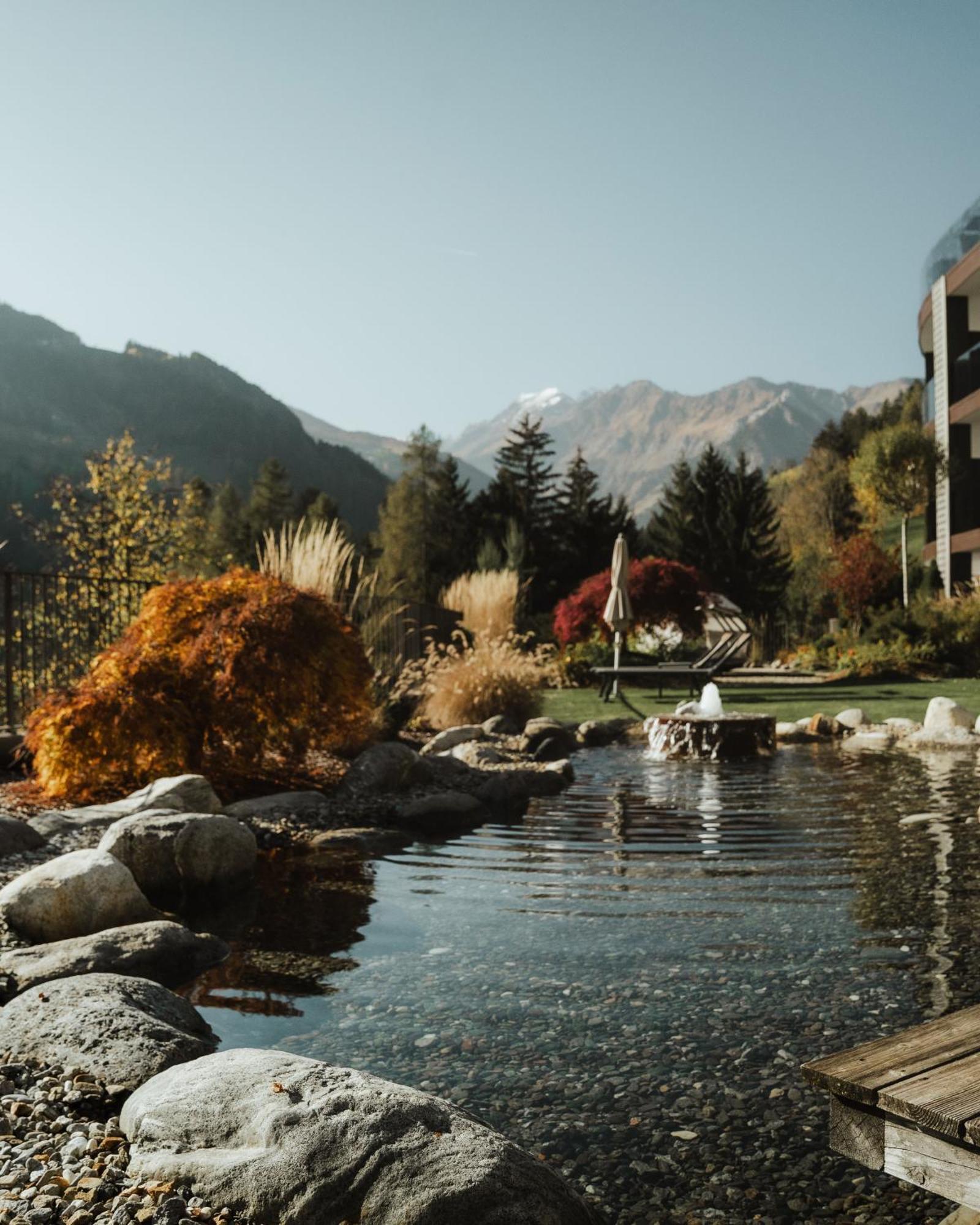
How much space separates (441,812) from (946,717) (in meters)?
5.41

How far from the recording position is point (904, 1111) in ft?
4.31

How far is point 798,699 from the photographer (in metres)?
12.7

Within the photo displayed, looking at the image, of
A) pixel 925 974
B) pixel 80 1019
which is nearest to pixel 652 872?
pixel 925 974

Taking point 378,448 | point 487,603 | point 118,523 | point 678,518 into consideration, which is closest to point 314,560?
point 487,603

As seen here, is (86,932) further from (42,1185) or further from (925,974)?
(925,974)

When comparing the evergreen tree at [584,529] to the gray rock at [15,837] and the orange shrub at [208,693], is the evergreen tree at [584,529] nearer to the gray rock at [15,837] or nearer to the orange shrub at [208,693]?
the orange shrub at [208,693]

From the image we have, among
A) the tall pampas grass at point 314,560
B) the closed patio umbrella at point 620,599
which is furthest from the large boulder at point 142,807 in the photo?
the closed patio umbrella at point 620,599

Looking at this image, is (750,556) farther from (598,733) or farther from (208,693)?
(208,693)

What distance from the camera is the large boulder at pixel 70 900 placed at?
3574 mm

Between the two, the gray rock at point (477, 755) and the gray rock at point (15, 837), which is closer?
the gray rock at point (15, 837)

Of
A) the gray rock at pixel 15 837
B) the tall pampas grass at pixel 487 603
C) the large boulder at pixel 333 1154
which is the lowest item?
the large boulder at pixel 333 1154

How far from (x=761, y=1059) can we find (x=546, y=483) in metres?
31.8

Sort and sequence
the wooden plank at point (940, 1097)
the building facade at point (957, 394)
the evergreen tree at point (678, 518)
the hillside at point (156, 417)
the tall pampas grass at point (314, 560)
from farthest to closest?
the hillside at point (156, 417) < the evergreen tree at point (678, 518) < the building facade at point (957, 394) < the tall pampas grass at point (314, 560) < the wooden plank at point (940, 1097)

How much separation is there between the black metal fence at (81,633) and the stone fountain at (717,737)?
2505 millimetres
